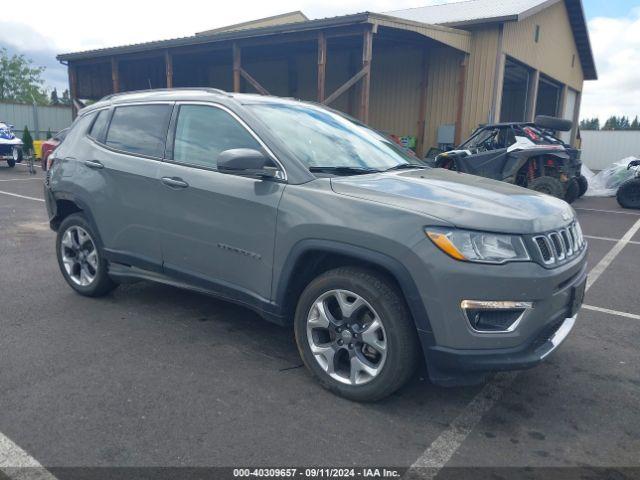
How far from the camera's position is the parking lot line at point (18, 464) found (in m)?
2.40

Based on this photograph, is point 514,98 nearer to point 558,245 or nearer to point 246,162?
point 558,245

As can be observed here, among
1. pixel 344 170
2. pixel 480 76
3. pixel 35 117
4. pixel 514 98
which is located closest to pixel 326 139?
pixel 344 170

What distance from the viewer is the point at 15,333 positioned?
3.99 metres

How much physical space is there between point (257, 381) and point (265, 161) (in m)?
1.37

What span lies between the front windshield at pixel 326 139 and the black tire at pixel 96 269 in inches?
76.0

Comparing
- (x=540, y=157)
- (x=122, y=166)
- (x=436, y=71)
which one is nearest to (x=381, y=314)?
(x=122, y=166)

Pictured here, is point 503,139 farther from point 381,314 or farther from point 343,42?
point 381,314

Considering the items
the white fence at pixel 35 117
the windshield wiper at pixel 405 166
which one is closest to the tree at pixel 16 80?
the white fence at pixel 35 117

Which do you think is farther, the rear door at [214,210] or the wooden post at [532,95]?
the wooden post at [532,95]

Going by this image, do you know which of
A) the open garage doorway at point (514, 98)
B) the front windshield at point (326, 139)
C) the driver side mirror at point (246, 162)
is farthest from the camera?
the open garage doorway at point (514, 98)

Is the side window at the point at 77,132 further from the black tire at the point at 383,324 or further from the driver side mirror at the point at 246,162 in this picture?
the black tire at the point at 383,324

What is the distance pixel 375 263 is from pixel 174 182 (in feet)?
5.62

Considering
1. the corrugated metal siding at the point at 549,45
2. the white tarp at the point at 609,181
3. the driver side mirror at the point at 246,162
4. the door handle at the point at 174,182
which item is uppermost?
the corrugated metal siding at the point at 549,45

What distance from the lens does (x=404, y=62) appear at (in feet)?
58.1
